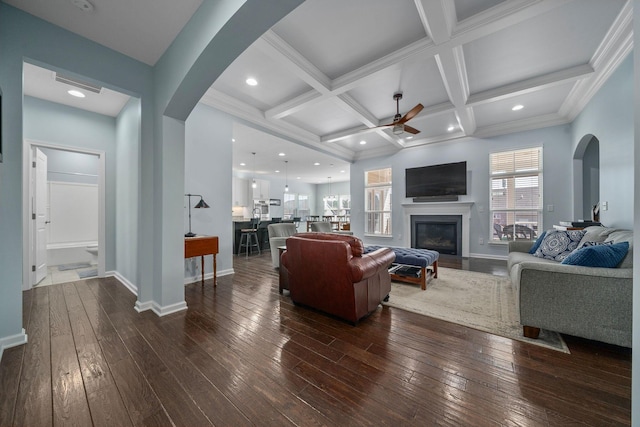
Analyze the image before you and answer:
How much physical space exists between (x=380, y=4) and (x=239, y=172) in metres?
9.15

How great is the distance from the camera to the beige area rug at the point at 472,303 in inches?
83.4

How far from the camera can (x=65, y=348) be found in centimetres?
188

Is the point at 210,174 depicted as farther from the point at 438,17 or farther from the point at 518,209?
the point at 518,209

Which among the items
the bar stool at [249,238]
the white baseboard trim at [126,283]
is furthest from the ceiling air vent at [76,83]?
the bar stool at [249,238]

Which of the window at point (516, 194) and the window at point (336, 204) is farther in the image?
the window at point (336, 204)

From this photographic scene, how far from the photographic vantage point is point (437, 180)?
238 inches

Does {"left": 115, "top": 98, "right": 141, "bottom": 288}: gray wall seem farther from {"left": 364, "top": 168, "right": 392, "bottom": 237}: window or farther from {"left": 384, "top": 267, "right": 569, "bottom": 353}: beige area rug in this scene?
{"left": 364, "top": 168, "right": 392, "bottom": 237}: window

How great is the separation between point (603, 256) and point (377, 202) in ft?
18.0

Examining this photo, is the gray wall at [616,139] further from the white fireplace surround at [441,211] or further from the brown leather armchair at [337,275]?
the brown leather armchair at [337,275]

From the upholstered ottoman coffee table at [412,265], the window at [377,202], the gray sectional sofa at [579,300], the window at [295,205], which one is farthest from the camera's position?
the window at [295,205]

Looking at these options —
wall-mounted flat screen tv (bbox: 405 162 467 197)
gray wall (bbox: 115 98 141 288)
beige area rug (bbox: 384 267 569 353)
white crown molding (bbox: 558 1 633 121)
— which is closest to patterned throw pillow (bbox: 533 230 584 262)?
beige area rug (bbox: 384 267 569 353)

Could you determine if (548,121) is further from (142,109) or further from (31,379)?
(31,379)

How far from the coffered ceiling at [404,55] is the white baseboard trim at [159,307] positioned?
268 cm

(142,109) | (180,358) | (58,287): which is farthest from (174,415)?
(58,287)
